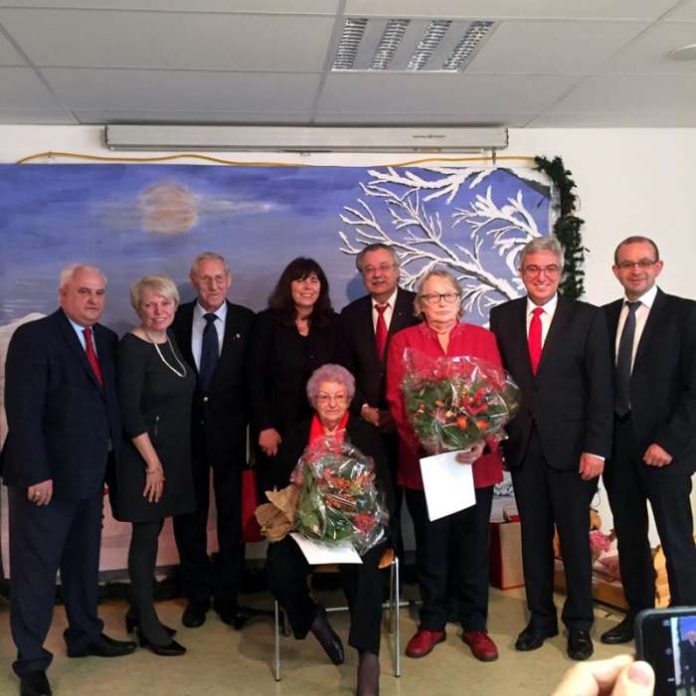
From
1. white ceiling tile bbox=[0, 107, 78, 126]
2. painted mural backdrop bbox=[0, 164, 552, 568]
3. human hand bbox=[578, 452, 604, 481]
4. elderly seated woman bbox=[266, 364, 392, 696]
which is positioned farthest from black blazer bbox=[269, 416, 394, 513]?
white ceiling tile bbox=[0, 107, 78, 126]

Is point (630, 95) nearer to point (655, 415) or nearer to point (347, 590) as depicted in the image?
point (655, 415)

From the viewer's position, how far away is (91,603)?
10.9 ft

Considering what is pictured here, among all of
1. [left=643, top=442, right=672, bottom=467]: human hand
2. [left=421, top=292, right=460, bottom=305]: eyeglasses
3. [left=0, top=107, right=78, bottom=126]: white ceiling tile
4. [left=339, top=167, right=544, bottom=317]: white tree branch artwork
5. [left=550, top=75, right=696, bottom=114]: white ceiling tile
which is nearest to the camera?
[left=643, top=442, right=672, bottom=467]: human hand

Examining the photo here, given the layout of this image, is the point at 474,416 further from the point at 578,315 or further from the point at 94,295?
the point at 94,295

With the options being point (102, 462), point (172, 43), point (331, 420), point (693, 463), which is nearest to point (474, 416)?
point (331, 420)

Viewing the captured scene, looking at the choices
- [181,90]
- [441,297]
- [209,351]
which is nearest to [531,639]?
[441,297]

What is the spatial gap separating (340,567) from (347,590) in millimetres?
94

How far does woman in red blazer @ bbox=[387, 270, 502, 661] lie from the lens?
10.6 ft

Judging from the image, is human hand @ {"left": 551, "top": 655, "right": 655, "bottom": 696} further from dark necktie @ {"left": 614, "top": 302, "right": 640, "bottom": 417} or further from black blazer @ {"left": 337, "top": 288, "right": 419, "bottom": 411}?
black blazer @ {"left": 337, "top": 288, "right": 419, "bottom": 411}

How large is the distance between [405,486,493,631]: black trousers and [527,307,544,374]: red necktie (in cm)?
59

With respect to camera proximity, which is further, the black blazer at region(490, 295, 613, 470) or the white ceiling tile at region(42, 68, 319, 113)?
the white ceiling tile at region(42, 68, 319, 113)

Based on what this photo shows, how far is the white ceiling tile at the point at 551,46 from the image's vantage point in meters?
3.22

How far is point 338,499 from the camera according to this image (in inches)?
116

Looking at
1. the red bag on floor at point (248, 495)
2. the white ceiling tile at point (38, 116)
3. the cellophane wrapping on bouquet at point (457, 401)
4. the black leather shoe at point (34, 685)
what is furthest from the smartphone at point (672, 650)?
the white ceiling tile at point (38, 116)
